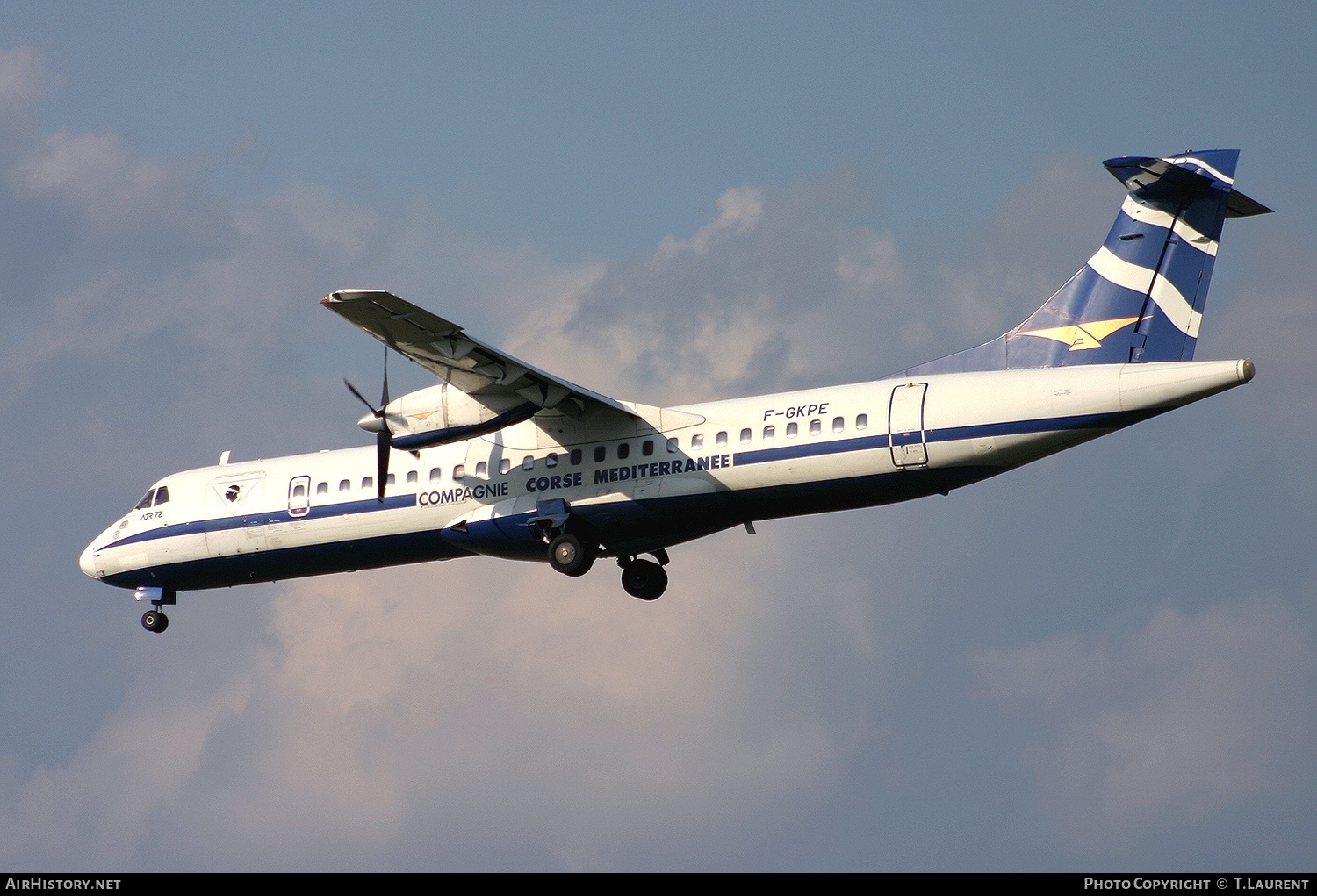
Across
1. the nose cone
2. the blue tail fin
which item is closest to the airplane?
the blue tail fin

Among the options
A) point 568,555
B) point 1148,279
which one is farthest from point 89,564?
point 1148,279

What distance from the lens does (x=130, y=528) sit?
35875 mm

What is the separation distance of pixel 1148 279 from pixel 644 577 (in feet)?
37.1

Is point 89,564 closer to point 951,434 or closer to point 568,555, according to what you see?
point 568,555

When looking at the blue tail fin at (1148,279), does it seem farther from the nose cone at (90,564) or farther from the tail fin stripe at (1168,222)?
the nose cone at (90,564)

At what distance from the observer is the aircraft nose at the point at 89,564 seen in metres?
36.4

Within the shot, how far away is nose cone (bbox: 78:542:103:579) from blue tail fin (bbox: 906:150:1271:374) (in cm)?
1894

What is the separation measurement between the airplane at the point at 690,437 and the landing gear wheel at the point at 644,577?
35 millimetres

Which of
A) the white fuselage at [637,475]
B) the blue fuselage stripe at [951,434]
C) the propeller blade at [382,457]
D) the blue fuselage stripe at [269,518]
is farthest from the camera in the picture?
the blue fuselage stripe at [269,518]

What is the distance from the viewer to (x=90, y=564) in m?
36.5

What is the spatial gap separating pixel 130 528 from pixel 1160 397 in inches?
804

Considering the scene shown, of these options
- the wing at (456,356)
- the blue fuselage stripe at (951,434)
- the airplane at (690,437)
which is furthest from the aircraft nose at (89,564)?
the blue fuselage stripe at (951,434)

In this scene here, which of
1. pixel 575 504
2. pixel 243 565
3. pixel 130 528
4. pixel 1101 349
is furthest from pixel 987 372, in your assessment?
pixel 130 528
